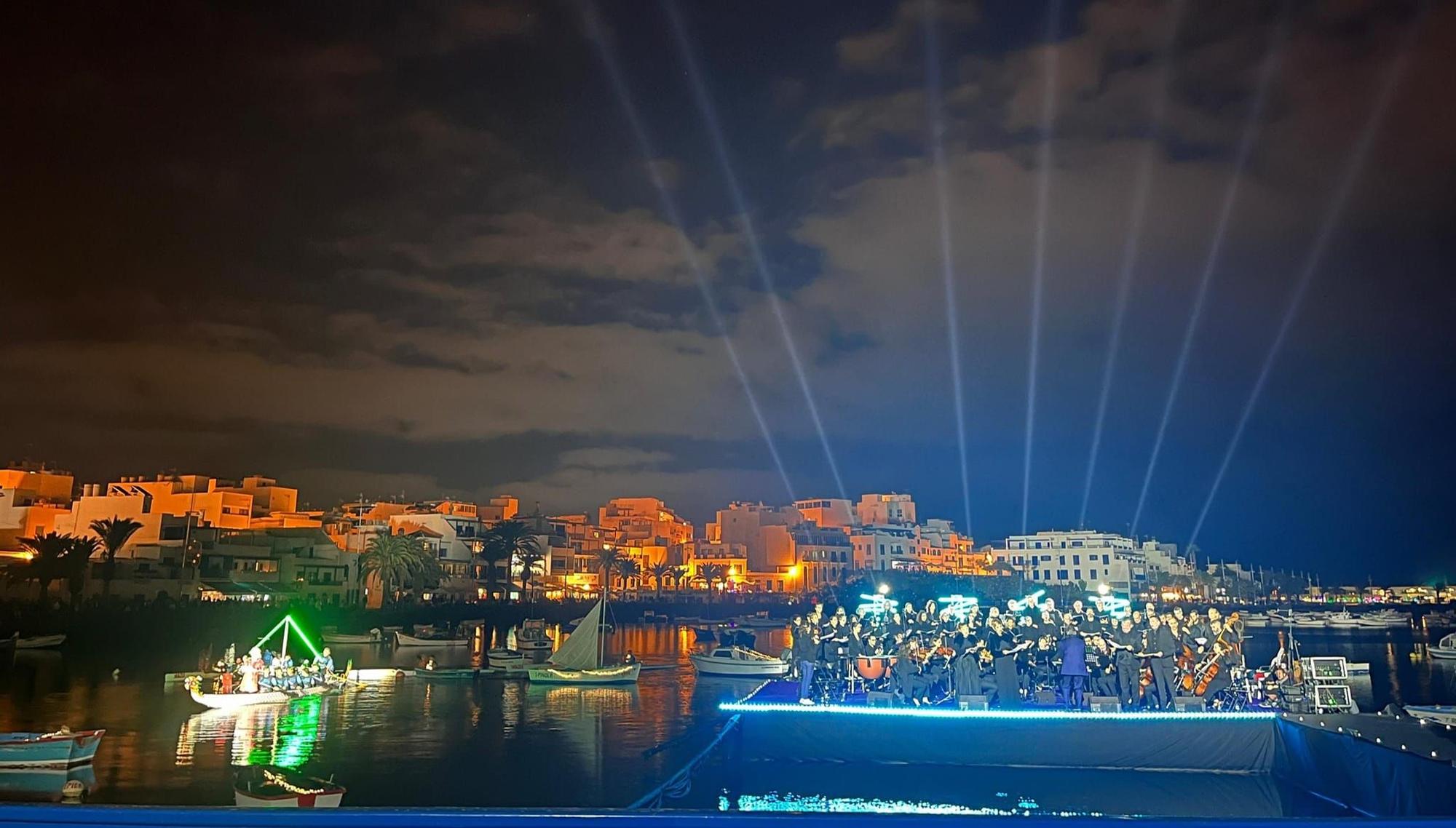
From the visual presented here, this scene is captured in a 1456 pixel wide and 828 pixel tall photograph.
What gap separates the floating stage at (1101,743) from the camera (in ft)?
43.8

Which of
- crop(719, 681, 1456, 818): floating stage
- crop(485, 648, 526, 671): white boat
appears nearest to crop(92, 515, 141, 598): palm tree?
crop(485, 648, 526, 671): white boat

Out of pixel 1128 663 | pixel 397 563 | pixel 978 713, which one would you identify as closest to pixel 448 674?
pixel 397 563

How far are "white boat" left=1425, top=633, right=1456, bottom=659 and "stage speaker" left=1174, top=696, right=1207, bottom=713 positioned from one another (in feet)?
203

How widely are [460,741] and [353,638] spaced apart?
154 feet

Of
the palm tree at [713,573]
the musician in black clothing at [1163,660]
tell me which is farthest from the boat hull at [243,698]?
the palm tree at [713,573]

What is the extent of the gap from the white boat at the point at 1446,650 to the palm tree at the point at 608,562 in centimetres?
8849

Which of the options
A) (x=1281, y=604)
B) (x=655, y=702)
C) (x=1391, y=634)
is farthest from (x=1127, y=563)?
(x=655, y=702)

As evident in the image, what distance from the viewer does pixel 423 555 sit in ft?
284

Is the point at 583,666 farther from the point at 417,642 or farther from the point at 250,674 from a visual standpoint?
the point at 417,642

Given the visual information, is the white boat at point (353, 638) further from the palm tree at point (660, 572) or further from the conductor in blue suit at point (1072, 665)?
the palm tree at point (660, 572)

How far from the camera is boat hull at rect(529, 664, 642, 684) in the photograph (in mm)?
45000

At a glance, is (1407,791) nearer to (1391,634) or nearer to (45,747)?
(45,747)

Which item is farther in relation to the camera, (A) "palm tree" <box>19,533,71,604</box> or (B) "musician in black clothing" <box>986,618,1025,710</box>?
(A) "palm tree" <box>19,533,71,604</box>

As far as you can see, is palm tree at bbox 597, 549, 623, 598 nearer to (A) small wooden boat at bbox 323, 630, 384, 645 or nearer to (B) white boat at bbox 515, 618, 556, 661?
(B) white boat at bbox 515, 618, 556, 661
